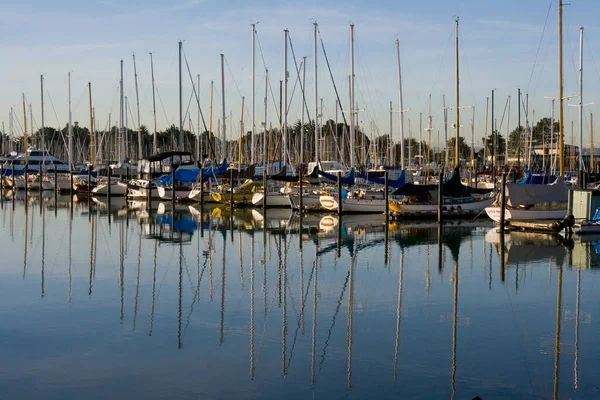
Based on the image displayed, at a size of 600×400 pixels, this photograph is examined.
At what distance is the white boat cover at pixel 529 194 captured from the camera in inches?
1642

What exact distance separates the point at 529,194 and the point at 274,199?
1957cm

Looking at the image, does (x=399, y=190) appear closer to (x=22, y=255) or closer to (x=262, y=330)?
(x=22, y=255)

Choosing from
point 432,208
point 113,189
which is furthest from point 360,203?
point 113,189

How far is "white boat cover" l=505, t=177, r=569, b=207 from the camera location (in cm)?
4172

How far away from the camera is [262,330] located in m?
18.8

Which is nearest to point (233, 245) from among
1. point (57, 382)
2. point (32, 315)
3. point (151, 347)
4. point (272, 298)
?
point (272, 298)

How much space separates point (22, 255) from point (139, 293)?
1044 centimetres

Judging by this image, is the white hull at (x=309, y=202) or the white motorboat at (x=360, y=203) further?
the white hull at (x=309, y=202)

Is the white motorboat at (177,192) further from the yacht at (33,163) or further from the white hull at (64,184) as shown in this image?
the yacht at (33,163)

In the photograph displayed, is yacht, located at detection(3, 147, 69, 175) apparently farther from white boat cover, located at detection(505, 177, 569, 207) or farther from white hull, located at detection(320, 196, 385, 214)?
white boat cover, located at detection(505, 177, 569, 207)

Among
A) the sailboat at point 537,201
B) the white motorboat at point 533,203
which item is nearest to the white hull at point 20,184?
the white motorboat at point 533,203

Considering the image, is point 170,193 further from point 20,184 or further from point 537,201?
point 537,201

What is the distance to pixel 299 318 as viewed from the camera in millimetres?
20188

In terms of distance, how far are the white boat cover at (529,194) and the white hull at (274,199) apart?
18.2 m
